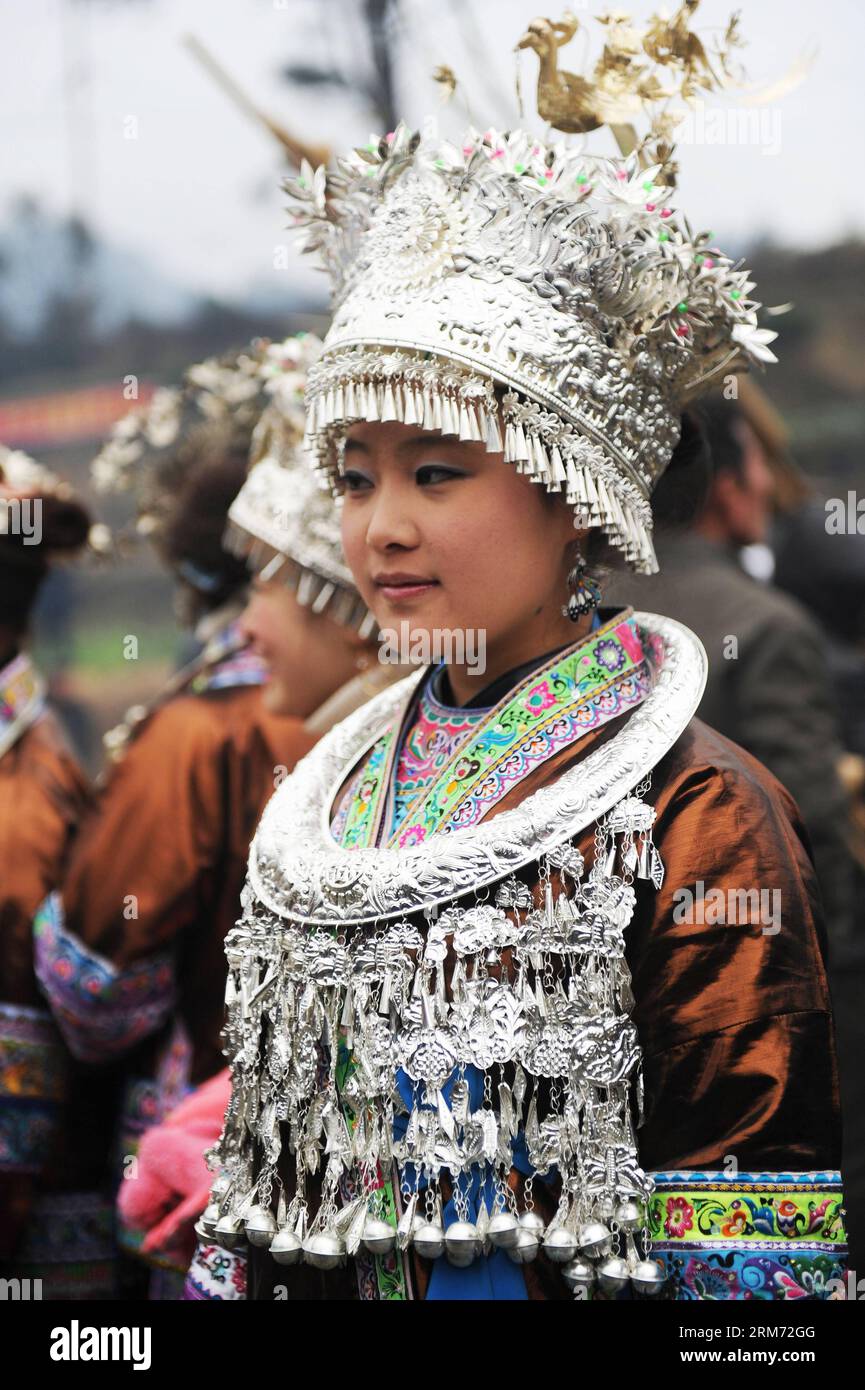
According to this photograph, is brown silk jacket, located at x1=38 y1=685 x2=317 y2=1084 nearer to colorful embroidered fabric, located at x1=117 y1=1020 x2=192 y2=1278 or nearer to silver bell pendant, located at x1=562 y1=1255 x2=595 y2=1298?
colorful embroidered fabric, located at x1=117 y1=1020 x2=192 y2=1278

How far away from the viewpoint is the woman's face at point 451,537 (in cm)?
182

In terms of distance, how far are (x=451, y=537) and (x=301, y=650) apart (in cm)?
132

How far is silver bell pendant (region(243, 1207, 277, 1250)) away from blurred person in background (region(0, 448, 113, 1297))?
1.39 metres

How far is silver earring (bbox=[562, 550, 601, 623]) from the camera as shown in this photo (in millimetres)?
1906

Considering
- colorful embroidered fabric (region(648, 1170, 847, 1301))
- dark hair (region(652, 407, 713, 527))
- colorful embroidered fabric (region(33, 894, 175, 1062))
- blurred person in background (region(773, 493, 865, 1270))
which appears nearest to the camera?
colorful embroidered fabric (region(648, 1170, 847, 1301))

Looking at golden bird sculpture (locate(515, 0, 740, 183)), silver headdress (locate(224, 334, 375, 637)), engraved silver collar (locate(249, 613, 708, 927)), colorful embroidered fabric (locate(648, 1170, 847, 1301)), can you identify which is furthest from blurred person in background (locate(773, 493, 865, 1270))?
colorful embroidered fabric (locate(648, 1170, 847, 1301))

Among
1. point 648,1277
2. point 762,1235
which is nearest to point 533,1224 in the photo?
point 648,1277

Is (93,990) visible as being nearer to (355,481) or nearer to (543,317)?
(355,481)

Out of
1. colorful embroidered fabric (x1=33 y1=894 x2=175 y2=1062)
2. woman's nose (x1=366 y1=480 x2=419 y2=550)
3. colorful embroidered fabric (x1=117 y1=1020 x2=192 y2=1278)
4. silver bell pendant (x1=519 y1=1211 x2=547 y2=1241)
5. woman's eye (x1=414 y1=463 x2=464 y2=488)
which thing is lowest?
silver bell pendant (x1=519 y1=1211 x2=547 y2=1241)

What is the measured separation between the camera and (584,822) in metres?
1.71

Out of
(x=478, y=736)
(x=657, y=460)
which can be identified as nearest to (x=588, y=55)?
(x=657, y=460)

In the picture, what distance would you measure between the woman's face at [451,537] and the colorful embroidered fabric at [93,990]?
1.42 m

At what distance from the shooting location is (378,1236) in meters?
1.70

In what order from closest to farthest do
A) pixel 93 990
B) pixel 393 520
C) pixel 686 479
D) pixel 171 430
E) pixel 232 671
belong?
pixel 393 520 < pixel 686 479 < pixel 93 990 < pixel 232 671 < pixel 171 430
